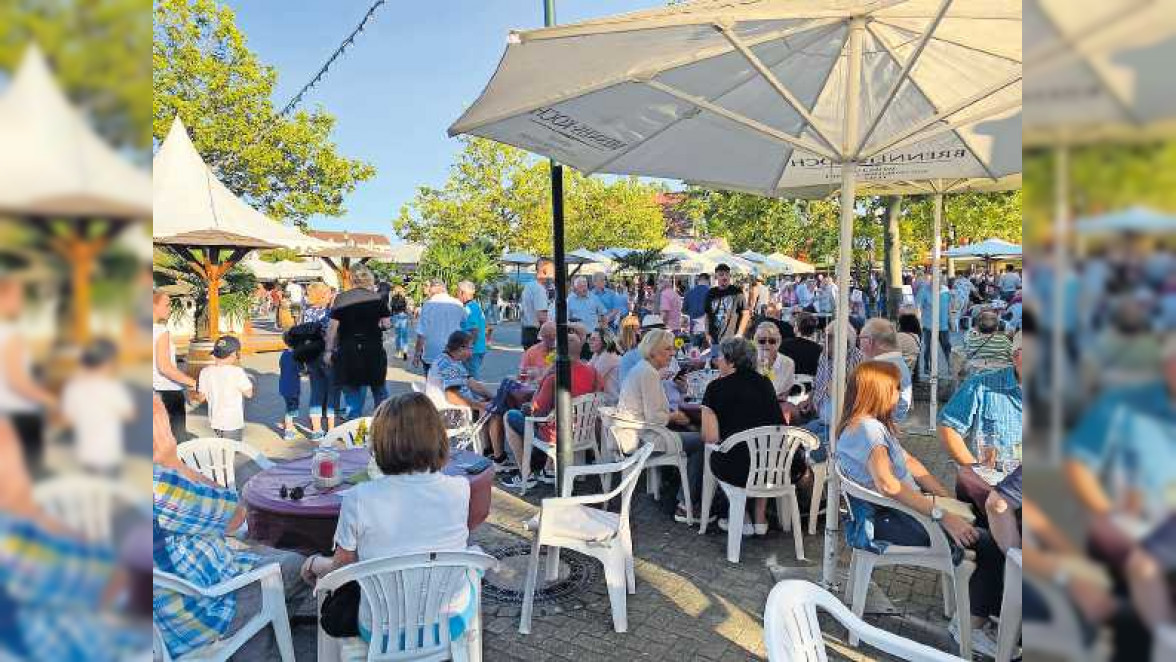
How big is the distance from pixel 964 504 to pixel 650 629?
1825mm

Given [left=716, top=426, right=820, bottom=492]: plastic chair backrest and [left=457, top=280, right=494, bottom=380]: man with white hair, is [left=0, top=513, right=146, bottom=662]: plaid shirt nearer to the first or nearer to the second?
[left=716, top=426, right=820, bottom=492]: plastic chair backrest

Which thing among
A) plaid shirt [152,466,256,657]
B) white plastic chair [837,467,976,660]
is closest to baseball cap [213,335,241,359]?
plaid shirt [152,466,256,657]

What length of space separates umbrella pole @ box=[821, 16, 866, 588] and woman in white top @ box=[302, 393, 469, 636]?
198 cm

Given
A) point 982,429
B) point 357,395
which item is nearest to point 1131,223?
point 982,429

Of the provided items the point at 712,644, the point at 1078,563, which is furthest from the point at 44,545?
the point at 712,644

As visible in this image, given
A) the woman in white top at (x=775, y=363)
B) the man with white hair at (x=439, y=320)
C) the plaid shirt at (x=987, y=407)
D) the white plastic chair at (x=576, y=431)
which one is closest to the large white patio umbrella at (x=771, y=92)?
the plaid shirt at (x=987, y=407)

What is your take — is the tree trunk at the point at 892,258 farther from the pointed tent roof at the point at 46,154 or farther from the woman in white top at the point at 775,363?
the pointed tent roof at the point at 46,154

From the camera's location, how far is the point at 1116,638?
43 centimetres

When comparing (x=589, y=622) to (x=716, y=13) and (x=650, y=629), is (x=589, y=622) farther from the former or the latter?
(x=716, y=13)

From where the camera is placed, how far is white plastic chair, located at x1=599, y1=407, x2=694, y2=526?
15.6ft

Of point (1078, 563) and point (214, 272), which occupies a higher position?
point (214, 272)

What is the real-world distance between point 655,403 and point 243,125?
18.1m

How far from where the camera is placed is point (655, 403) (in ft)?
15.8

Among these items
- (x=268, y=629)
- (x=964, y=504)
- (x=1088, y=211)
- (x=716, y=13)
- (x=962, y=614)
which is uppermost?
(x=716, y=13)
